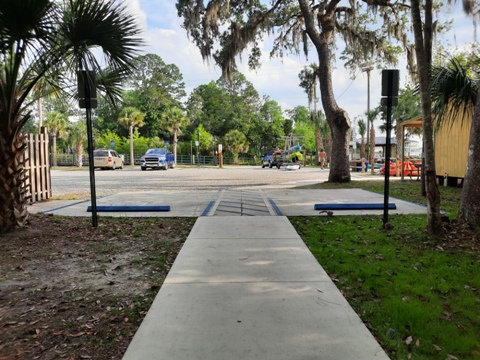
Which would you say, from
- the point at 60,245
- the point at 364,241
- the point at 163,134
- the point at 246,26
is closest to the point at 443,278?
the point at 364,241

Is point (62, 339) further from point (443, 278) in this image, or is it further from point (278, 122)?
point (278, 122)

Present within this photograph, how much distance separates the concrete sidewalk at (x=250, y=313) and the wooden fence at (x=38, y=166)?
7.46 meters

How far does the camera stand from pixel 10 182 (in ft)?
20.1

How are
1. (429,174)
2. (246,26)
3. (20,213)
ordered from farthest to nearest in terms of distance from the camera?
(246,26)
(20,213)
(429,174)

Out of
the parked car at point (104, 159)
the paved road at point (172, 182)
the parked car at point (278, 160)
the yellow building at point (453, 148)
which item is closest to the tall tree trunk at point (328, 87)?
the paved road at point (172, 182)

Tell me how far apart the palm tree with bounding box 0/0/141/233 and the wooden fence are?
4571 mm

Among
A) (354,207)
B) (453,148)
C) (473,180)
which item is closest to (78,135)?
(453,148)

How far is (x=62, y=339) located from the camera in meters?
2.96

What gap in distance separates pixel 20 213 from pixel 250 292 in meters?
4.70

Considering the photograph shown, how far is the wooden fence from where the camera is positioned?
34.5 feet

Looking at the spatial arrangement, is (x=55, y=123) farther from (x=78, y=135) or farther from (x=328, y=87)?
(x=328, y=87)

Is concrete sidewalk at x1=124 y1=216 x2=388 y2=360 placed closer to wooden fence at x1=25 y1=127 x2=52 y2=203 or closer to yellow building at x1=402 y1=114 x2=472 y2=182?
wooden fence at x1=25 y1=127 x2=52 y2=203

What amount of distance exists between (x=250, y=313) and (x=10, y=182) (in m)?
4.98

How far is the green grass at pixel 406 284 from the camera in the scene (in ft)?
9.48
